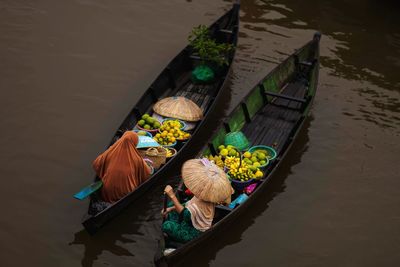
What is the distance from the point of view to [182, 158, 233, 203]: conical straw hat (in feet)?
22.6

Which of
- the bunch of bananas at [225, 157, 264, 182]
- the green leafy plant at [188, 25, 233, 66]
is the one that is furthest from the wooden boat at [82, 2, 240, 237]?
the bunch of bananas at [225, 157, 264, 182]

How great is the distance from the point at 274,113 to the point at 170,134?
251 centimetres

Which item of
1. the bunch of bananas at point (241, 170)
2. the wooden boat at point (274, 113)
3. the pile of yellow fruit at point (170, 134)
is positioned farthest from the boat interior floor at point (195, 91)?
the bunch of bananas at point (241, 170)

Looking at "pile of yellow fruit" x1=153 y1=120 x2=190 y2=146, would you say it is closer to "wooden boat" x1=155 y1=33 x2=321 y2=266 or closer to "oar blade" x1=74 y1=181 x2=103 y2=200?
"wooden boat" x1=155 y1=33 x2=321 y2=266

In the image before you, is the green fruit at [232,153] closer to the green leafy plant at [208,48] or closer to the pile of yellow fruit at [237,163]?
the pile of yellow fruit at [237,163]

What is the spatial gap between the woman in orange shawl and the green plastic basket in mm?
1802

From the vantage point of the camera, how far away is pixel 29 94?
34.7ft

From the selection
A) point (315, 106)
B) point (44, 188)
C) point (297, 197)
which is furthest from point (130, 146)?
point (315, 106)

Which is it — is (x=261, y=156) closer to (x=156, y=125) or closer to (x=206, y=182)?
(x=156, y=125)

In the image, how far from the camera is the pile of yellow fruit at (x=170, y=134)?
8.89m

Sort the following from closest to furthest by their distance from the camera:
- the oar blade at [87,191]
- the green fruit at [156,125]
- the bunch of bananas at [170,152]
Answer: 1. the oar blade at [87,191]
2. the bunch of bananas at [170,152]
3. the green fruit at [156,125]

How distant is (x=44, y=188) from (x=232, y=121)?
345 centimetres

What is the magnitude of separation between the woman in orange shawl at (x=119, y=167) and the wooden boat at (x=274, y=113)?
766 mm

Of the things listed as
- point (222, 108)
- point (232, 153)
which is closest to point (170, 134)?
point (232, 153)
